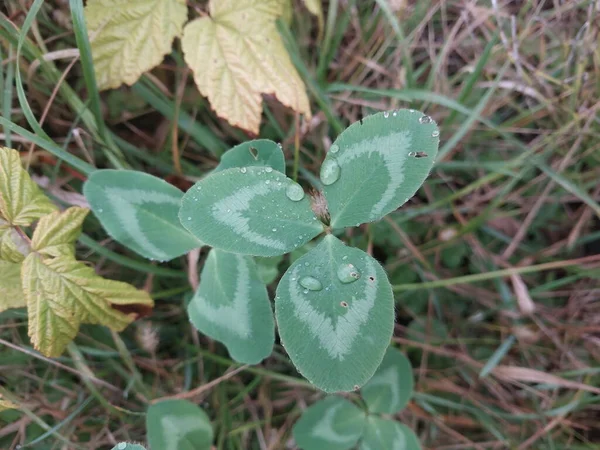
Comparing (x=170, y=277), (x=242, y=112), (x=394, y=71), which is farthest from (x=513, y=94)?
(x=170, y=277)

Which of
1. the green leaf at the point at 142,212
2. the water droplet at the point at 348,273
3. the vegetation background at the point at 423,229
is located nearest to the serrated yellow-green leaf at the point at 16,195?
the green leaf at the point at 142,212

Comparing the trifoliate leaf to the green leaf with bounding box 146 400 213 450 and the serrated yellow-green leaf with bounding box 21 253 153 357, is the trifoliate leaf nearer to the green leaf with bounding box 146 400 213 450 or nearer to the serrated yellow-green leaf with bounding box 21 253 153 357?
the serrated yellow-green leaf with bounding box 21 253 153 357

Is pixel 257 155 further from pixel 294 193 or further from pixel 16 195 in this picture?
pixel 16 195

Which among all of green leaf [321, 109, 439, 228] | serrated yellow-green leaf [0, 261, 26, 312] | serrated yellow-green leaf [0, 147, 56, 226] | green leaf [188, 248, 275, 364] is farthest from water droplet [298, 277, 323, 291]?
serrated yellow-green leaf [0, 261, 26, 312]

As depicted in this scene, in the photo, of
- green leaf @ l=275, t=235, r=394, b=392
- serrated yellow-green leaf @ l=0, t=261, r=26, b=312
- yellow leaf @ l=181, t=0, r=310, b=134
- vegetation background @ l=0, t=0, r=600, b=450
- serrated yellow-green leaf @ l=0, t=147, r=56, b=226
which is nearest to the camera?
green leaf @ l=275, t=235, r=394, b=392

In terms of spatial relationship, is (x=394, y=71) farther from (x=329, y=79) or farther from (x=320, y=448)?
(x=320, y=448)

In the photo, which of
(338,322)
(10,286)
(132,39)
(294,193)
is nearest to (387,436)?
(338,322)
